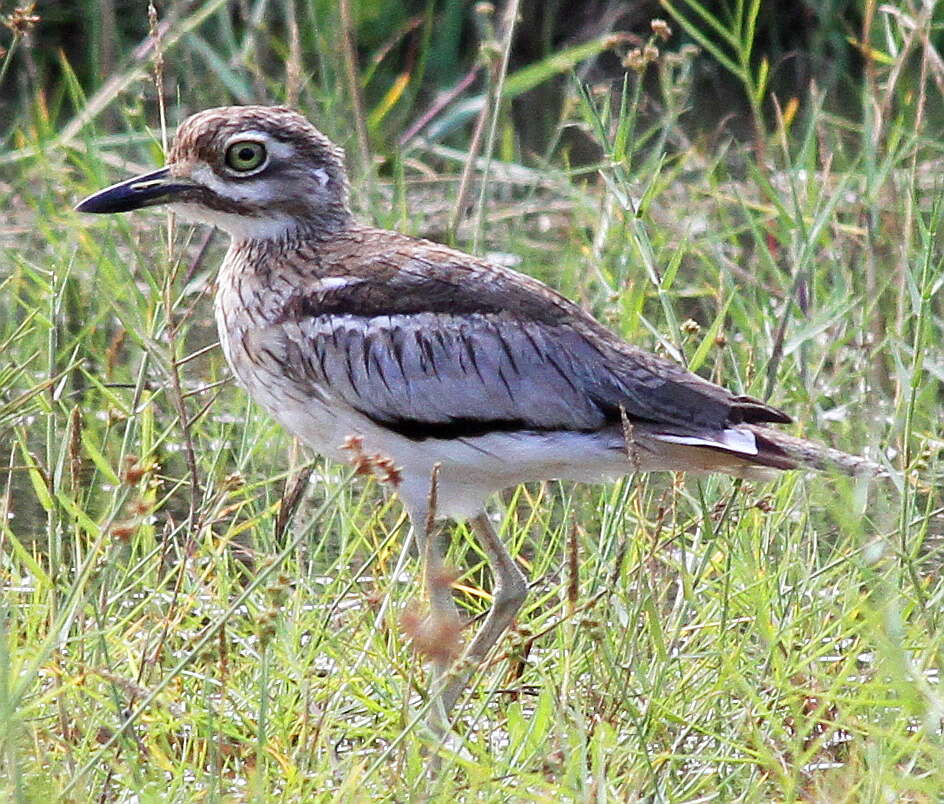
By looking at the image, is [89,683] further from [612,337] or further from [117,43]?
[117,43]

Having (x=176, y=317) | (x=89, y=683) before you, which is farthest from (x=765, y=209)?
(x=89, y=683)

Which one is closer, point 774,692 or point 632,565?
point 774,692

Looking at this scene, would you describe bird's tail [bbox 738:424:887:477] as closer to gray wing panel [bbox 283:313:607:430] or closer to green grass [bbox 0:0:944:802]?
green grass [bbox 0:0:944:802]

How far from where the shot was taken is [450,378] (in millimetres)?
3971

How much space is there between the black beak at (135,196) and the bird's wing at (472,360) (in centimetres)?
38

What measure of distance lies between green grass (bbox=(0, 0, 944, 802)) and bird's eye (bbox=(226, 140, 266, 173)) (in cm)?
24

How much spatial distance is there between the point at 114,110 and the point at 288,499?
11.1 feet

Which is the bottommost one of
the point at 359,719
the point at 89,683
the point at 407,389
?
the point at 359,719

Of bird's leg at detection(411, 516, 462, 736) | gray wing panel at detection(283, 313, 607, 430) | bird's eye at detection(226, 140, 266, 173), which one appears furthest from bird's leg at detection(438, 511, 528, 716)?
bird's eye at detection(226, 140, 266, 173)

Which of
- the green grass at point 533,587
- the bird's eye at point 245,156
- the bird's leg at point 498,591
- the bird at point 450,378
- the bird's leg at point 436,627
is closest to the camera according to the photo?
the bird's leg at point 436,627

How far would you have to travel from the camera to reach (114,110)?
7238 mm

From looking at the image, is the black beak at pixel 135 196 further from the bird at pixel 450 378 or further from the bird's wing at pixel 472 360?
the bird's wing at pixel 472 360

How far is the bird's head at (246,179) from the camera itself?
13.9 ft

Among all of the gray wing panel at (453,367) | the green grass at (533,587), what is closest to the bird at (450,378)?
the gray wing panel at (453,367)
